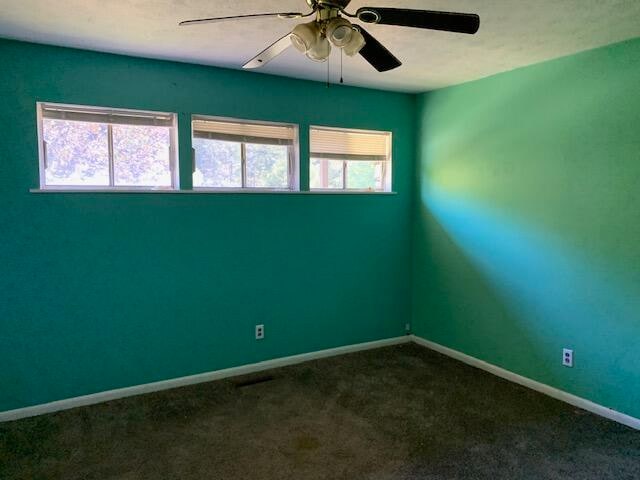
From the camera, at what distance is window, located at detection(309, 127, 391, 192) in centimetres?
391

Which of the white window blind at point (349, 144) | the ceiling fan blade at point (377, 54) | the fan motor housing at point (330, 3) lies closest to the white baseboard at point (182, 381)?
the white window blind at point (349, 144)

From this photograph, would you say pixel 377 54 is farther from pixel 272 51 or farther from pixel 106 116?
pixel 106 116

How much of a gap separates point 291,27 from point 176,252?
176 centimetres

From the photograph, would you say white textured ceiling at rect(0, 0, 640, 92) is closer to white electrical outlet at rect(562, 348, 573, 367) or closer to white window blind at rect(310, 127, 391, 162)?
white window blind at rect(310, 127, 391, 162)

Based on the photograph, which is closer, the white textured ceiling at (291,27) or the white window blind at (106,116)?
the white textured ceiling at (291,27)

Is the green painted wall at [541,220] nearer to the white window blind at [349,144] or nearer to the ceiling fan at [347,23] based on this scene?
the white window blind at [349,144]

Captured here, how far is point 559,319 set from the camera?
3162 mm

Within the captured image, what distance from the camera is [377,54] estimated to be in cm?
196

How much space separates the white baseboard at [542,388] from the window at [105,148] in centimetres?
277

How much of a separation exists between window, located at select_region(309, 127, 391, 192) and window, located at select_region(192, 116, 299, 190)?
237mm

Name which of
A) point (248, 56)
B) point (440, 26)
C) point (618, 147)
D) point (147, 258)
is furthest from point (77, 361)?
point (618, 147)

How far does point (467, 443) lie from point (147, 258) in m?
2.43

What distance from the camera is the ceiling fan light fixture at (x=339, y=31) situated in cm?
164

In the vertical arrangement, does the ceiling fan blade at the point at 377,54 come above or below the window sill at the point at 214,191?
above
